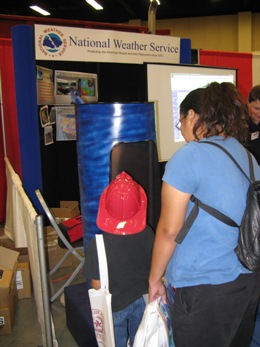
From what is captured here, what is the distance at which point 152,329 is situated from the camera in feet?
3.75

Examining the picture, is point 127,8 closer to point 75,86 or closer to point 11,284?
point 75,86

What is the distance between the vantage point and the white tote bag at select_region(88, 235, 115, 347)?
106cm

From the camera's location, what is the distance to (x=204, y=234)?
101 cm

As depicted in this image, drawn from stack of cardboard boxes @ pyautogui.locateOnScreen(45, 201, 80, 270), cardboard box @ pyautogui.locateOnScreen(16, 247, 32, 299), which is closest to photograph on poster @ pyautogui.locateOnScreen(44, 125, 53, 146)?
stack of cardboard boxes @ pyautogui.locateOnScreen(45, 201, 80, 270)

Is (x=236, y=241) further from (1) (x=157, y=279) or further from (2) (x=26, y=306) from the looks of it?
(2) (x=26, y=306)

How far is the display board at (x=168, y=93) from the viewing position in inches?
86.7

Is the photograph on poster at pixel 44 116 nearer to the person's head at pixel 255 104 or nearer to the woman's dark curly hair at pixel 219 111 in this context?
the person's head at pixel 255 104

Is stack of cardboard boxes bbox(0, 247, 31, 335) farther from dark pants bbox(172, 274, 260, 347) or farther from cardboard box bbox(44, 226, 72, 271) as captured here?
dark pants bbox(172, 274, 260, 347)

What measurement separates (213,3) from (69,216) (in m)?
7.71

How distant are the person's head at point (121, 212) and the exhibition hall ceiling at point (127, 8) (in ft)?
27.7

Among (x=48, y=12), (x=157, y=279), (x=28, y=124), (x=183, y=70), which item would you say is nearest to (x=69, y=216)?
(x=28, y=124)

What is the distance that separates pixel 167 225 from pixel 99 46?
161 centimetres

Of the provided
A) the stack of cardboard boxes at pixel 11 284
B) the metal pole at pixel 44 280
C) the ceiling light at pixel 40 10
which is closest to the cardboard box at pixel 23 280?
the stack of cardboard boxes at pixel 11 284

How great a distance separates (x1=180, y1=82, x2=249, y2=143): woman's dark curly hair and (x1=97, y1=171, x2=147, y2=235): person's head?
316 mm
